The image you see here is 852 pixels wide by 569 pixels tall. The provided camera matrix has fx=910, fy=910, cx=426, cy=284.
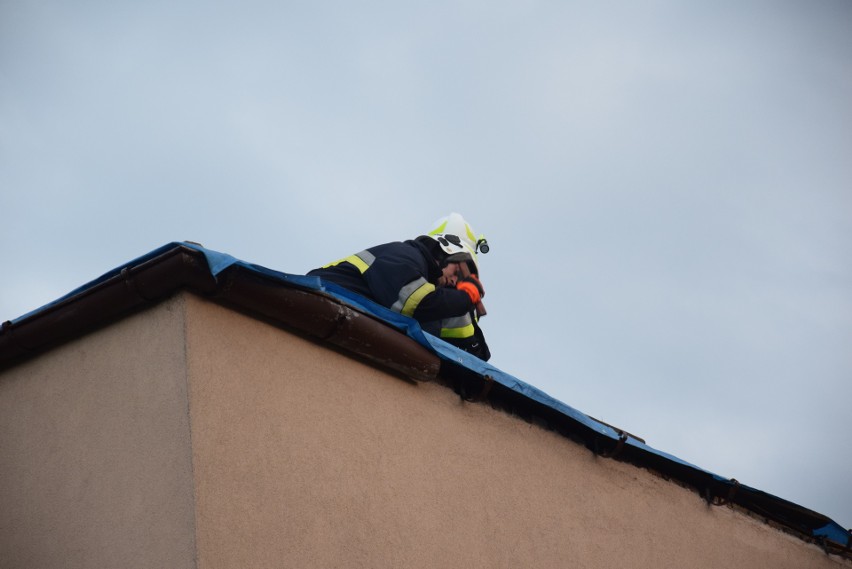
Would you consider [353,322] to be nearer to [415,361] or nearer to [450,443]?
[415,361]

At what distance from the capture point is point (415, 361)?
5.43m

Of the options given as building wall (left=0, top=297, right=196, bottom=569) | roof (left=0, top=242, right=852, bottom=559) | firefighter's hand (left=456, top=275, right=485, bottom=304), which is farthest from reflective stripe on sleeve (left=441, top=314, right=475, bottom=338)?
building wall (left=0, top=297, right=196, bottom=569)

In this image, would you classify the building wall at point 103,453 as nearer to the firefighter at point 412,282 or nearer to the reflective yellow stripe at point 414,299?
the firefighter at point 412,282

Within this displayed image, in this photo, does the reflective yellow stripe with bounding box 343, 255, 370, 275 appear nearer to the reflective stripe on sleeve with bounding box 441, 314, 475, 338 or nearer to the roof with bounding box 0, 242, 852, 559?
the reflective stripe on sleeve with bounding box 441, 314, 475, 338

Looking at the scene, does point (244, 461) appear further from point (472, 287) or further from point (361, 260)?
point (472, 287)

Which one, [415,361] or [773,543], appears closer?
[415,361]

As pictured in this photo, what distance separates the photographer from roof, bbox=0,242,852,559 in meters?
4.45

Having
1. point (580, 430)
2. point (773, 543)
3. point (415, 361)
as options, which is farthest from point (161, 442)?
point (773, 543)

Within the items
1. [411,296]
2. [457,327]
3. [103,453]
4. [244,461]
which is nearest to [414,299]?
[411,296]

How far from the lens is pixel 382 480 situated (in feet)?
16.9

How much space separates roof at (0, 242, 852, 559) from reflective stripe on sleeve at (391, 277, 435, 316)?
0.86 metres

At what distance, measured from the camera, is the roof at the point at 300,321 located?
175 inches

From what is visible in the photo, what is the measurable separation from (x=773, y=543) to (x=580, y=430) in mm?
2218

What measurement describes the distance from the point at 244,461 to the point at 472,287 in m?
3.34
